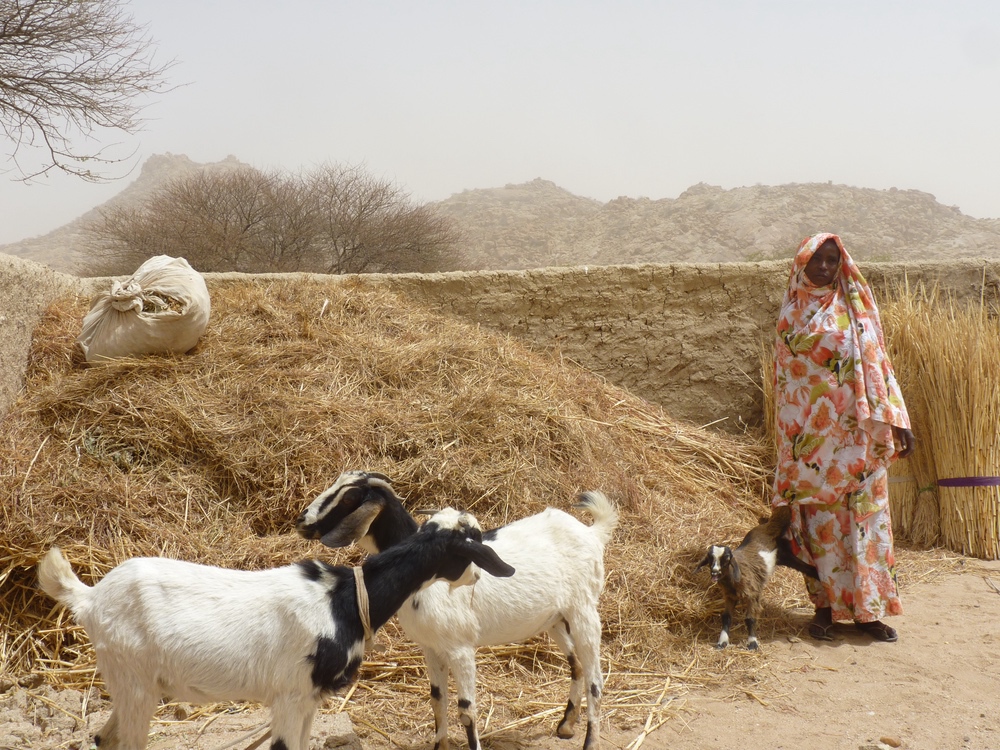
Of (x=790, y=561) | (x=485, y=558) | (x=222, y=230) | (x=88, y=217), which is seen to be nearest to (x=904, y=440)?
(x=790, y=561)

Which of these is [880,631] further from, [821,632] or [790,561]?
[790,561]

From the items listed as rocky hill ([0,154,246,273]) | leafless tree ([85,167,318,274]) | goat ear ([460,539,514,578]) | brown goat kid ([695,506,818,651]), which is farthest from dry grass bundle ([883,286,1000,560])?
rocky hill ([0,154,246,273])

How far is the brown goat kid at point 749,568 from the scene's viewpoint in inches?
177

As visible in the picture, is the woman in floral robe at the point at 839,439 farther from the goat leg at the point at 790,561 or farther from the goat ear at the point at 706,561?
the goat ear at the point at 706,561

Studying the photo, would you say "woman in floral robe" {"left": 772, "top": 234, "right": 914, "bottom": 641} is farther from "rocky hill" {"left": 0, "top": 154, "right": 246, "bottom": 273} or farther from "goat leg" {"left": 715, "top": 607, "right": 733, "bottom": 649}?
"rocky hill" {"left": 0, "top": 154, "right": 246, "bottom": 273}

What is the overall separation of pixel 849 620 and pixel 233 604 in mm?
3848

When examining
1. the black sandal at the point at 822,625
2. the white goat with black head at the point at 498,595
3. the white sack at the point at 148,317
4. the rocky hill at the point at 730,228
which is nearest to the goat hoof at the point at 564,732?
the white goat with black head at the point at 498,595

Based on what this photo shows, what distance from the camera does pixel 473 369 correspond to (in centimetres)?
544

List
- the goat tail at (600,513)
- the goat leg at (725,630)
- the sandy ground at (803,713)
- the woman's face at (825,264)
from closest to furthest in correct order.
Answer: the sandy ground at (803,713) < the goat tail at (600,513) < the goat leg at (725,630) < the woman's face at (825,264)

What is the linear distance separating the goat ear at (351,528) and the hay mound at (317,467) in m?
1.19

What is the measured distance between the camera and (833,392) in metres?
4.73

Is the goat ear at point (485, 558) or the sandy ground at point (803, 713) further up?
the goat ear at point (485, 558)

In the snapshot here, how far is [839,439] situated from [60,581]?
12.9 feet

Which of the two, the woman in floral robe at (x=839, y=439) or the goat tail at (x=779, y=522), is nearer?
the woman in floral robe at (x=839, y=439)
